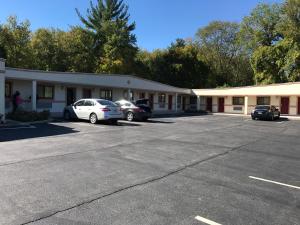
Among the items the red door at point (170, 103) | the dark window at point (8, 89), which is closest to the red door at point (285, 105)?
the red door at point (170, 103)

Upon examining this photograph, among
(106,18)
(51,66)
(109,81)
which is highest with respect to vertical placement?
(106,18)

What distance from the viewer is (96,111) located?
19391 mm

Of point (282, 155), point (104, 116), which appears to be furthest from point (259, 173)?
point (104, 116)

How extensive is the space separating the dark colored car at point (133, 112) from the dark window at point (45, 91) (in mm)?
6103

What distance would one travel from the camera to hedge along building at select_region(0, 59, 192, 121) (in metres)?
22.1

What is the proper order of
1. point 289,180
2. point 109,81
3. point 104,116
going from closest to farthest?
point 289,180
point 104,116
point 109,81

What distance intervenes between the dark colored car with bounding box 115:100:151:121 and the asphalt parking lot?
1134cm

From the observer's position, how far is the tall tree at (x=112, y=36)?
140ft

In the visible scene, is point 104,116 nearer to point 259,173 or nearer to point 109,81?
point 109,81

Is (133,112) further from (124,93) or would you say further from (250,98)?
(250,98)

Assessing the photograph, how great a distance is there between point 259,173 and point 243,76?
53.9 meters

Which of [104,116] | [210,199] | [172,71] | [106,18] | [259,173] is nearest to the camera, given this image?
[210,199]

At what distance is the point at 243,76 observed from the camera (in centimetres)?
5941

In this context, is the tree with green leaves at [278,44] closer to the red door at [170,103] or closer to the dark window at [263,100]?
the dark window at [263,100]
